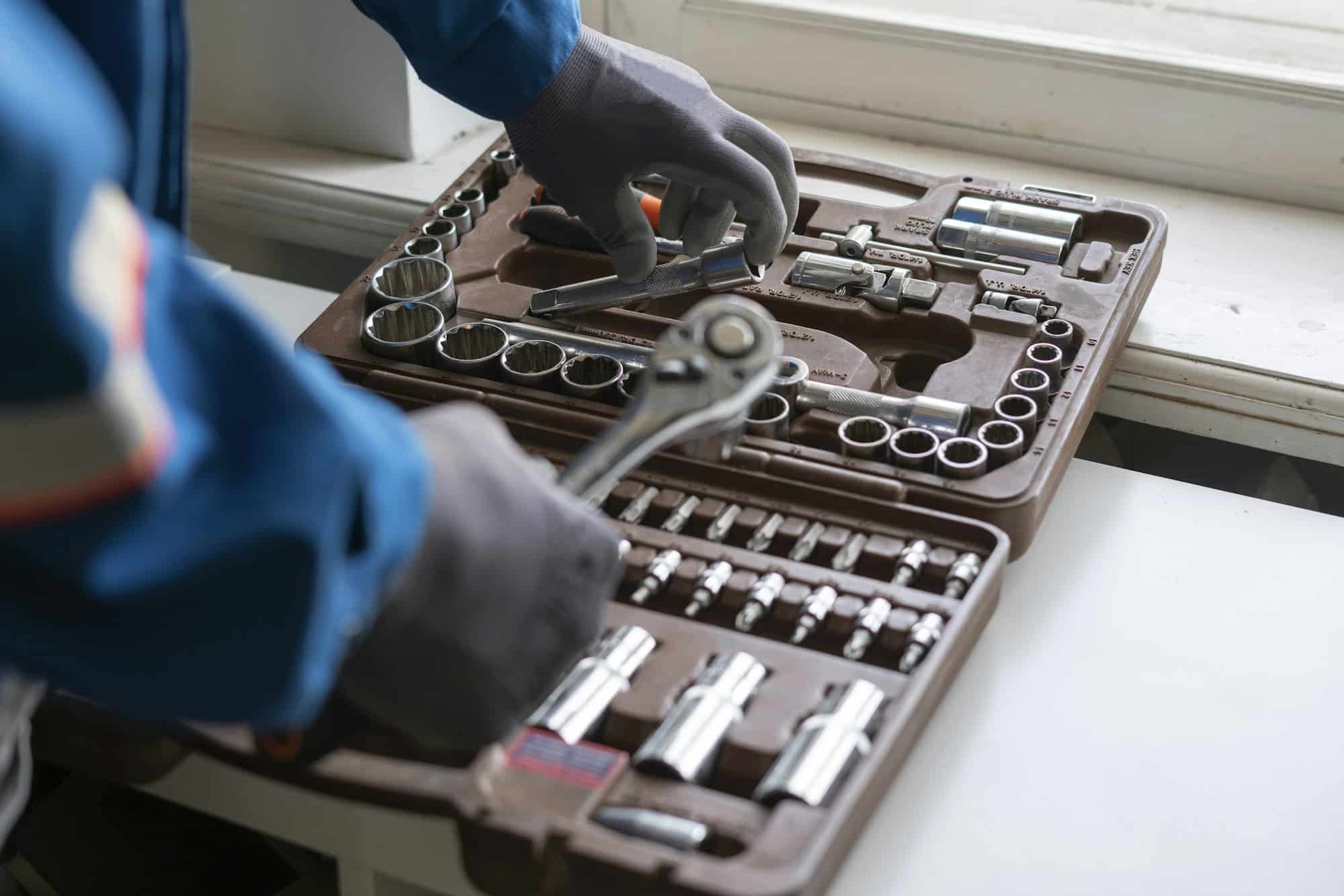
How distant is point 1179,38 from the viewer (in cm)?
125

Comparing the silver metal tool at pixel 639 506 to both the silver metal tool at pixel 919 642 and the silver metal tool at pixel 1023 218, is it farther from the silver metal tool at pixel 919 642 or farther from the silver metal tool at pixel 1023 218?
the silver metal tool at pixel 1023 218

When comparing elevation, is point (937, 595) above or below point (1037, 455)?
below

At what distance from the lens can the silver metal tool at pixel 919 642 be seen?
0.71 metres

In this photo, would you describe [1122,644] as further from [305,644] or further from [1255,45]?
[1255,45]

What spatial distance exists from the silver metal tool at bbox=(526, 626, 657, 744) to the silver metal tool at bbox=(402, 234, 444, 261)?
411mm

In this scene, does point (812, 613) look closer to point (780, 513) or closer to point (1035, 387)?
point (780, 513)

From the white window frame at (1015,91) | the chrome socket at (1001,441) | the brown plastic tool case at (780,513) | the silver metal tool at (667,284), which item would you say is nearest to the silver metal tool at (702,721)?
the brown plastic tool case at (780,513)

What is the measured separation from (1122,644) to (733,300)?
34 cm

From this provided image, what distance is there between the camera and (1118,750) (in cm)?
73

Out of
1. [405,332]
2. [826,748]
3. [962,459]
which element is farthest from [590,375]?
[826,748]

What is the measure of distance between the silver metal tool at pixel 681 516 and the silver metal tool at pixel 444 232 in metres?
0.34

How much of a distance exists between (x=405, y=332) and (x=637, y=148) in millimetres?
213

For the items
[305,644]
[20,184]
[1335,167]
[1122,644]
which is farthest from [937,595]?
[1335,167]

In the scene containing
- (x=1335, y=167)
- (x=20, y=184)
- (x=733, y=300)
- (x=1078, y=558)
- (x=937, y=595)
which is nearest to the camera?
(x=20, y=184)
